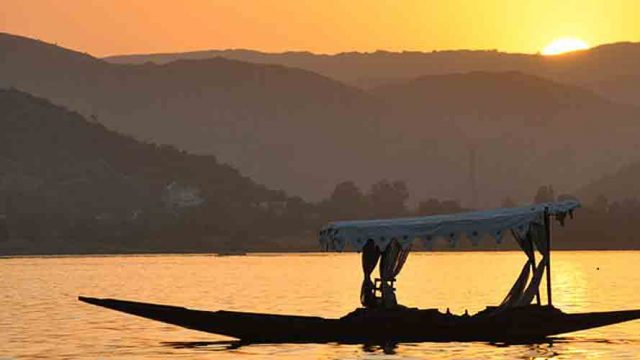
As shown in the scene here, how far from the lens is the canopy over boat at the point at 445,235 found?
4922 cm

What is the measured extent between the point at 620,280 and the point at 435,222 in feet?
204

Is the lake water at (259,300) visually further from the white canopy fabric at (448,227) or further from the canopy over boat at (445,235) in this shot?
the white canopy fabric at (448,227)

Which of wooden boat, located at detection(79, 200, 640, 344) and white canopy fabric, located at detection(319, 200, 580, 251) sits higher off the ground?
white canopy fabric, located at detection(319, 200, 580, 251)

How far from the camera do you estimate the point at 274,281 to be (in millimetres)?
113750

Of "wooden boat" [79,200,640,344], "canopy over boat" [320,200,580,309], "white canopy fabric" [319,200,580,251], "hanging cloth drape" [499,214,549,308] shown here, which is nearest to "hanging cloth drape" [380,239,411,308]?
"canopy over boat" [320,200,580,309]

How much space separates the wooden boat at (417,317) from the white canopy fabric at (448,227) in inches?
1.1

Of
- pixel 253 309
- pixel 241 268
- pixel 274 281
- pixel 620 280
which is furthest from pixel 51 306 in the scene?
pixel 241 268

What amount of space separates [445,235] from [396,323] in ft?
9.93

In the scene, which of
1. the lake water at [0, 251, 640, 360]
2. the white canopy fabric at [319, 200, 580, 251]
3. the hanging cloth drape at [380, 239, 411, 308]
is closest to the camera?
the white canopy fabric at [319, 200, 580, 251]

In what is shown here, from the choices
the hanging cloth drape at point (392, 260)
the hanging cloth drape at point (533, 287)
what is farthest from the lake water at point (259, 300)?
the hanging cloth drape at point (392, 260)

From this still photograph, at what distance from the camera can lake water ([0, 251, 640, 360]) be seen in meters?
49.6

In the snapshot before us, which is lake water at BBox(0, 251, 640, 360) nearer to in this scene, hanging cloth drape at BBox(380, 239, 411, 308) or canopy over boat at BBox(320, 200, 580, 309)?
canopy over boat at BBox(320, 200, 580, 309)

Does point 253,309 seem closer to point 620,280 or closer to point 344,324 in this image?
point 344,324

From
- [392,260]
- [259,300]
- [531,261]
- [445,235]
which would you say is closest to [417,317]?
[392,260]
